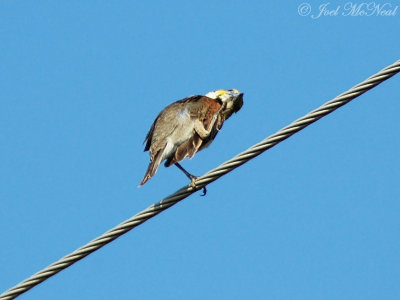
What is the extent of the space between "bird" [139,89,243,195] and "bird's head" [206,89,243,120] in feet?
0.43

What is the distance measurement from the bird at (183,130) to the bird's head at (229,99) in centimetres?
13

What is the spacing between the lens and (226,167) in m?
6.71

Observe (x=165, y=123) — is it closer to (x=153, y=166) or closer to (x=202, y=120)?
(x=202, y=120)

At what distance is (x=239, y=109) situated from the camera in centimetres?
1108

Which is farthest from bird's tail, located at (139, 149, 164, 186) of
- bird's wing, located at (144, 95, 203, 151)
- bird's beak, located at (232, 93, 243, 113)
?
bird's beak, located at (232, 93, 243, 113)

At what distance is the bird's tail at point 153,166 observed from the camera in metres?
8.70

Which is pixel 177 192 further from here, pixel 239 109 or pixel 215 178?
pixel 239 109

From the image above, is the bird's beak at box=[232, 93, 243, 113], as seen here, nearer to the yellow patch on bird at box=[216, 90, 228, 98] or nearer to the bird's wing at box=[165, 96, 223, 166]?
the yellow patch on bird at box=[216, 90, 228, 98]

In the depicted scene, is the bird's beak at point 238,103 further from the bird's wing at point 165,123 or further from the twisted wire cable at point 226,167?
the twisted wire cable at point 226,167

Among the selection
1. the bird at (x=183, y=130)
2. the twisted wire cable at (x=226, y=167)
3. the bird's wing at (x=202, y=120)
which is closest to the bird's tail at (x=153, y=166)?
the bird at (x=183, y=130)

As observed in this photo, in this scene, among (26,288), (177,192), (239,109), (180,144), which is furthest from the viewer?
(239,109)

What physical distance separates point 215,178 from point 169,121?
2870mm

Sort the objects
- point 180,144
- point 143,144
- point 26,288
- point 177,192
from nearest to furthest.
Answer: point 26,288, point 177,192, point 180,144, point 143,144

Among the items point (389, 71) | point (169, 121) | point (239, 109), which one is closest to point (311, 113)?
point (389, 71)
